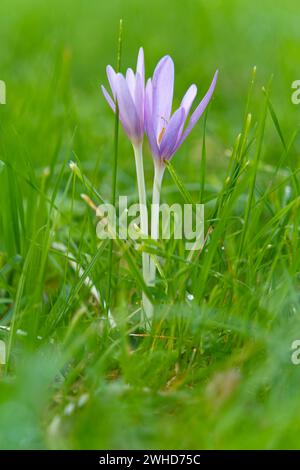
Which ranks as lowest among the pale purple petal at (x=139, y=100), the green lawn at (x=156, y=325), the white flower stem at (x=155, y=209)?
the green lawn at (x=156, y=325)

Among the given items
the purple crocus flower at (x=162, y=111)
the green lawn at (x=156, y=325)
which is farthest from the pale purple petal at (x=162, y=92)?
the green lawn at (x=156, y=325)

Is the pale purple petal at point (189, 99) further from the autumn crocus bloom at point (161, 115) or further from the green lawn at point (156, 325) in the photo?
the green lawn at point (156, 325)

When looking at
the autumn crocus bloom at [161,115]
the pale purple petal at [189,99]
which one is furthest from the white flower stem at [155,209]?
the pale purple petal at [189,99]

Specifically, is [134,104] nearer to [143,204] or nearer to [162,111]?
[162,111]

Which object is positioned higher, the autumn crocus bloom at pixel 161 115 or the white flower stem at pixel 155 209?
the autumn crocus bloom at pixel 161 115

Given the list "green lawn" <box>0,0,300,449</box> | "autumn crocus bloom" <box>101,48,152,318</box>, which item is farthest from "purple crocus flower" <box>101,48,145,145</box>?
"green lawn" <box>0,0,300,449</box>

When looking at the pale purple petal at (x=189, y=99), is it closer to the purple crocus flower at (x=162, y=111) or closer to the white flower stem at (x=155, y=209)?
the purple crocus flower at (x=162, y=111)

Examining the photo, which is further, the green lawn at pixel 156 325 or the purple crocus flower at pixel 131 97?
the purple crocus flower at pixel 131 97
